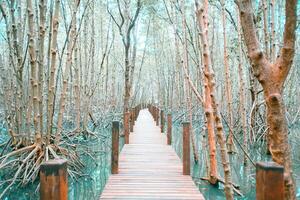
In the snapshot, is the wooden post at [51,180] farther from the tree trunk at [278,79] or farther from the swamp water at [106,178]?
the swamp water at [106,178]

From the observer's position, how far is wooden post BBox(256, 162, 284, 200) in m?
1.59

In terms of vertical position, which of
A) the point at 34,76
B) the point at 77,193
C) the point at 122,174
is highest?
the point at 34,76

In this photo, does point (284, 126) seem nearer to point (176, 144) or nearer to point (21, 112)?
point (21, 112)

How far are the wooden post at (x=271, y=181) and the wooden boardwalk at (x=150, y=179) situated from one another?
2.46 m

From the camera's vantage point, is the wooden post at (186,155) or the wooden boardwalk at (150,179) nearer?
the wooden boardwalk at (150,179)

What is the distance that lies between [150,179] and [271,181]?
11.2 ft

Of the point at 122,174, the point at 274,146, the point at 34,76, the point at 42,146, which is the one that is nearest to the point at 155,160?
the point at 122,174

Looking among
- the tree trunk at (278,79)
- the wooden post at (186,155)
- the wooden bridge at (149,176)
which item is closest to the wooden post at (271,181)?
the wooden bridge at (149,176)

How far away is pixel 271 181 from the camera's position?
1.60 m

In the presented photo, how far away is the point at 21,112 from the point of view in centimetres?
696

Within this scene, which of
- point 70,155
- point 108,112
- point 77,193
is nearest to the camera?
point 77,193

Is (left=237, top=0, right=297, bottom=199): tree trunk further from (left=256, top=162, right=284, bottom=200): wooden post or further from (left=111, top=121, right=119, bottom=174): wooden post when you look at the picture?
(left=111, top=121, right=119, bottom=174): wooden post

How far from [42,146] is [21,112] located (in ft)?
4.06

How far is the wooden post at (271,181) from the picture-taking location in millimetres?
1592
